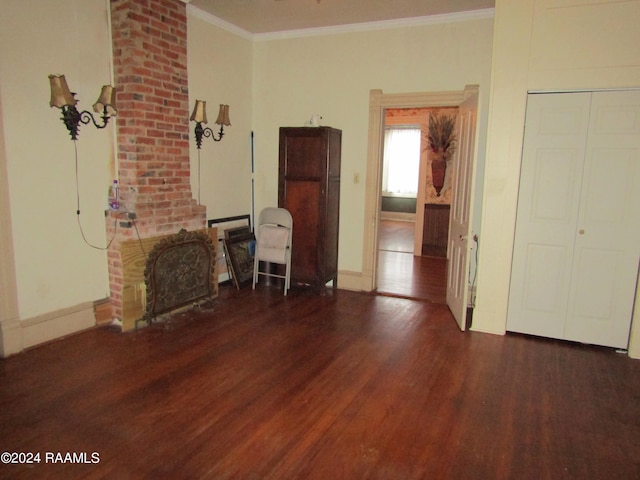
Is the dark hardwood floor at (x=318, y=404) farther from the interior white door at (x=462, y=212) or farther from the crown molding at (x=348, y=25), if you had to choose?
the crown molding at (x=348, y=25)

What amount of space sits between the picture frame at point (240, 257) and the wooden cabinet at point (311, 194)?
0.63m

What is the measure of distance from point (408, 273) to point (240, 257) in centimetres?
253

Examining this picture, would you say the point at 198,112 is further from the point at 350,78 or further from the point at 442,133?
the point at 442,133

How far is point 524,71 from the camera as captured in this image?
378cm

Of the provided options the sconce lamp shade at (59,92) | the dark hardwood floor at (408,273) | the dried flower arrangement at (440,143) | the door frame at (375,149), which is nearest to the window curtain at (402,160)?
the dark hardwood floor at (408,273)

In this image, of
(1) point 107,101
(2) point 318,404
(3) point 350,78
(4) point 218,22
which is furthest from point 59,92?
(3) point 350,78

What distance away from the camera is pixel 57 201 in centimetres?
359

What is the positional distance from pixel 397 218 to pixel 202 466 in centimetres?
1076

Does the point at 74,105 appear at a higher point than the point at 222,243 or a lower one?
higher

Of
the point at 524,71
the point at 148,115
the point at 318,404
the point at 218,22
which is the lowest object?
the point at 318,404

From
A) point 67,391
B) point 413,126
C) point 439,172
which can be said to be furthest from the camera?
point 413,126

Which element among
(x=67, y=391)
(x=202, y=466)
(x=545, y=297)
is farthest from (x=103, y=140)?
(x=545, y=297)

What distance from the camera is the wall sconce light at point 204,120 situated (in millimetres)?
4613

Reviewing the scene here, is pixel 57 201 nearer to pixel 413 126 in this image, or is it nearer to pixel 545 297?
pixel 545 297
